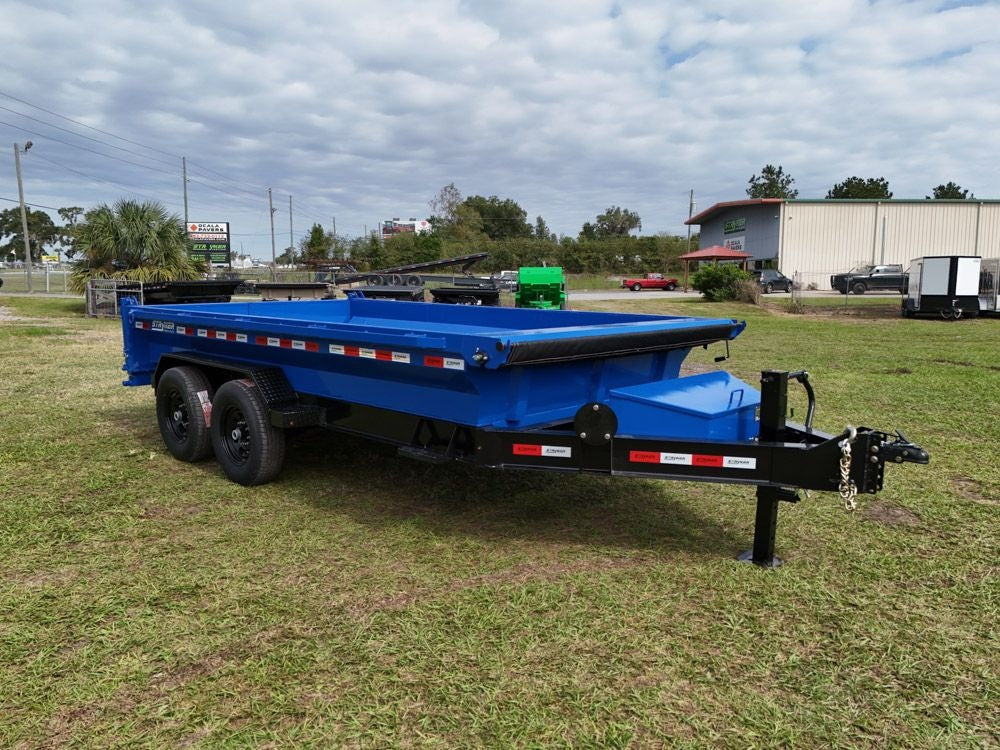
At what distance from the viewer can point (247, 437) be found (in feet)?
16.5

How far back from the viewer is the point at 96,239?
73.2ft

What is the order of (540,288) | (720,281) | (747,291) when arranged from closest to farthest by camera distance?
(540,288) < (747,291) < (720,281)

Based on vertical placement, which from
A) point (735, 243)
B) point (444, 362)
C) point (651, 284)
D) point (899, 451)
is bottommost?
point (899, 451)

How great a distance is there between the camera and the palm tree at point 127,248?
2234cm

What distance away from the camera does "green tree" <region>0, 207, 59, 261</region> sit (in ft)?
317

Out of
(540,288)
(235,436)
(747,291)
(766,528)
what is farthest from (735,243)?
(766,528)

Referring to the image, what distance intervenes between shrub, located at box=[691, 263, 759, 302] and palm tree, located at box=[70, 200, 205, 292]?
1865 cm

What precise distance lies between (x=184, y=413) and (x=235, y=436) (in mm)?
800

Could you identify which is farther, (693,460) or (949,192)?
(949,192)

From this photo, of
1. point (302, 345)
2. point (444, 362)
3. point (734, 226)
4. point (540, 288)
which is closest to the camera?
point (444, 362)

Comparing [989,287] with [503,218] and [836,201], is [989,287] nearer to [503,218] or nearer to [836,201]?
[836,201]

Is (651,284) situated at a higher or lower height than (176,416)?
higher

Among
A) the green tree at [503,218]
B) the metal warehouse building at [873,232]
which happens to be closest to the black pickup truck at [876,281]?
the metal warehouse building at [873,232]

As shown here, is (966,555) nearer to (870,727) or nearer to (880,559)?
(880,559)
